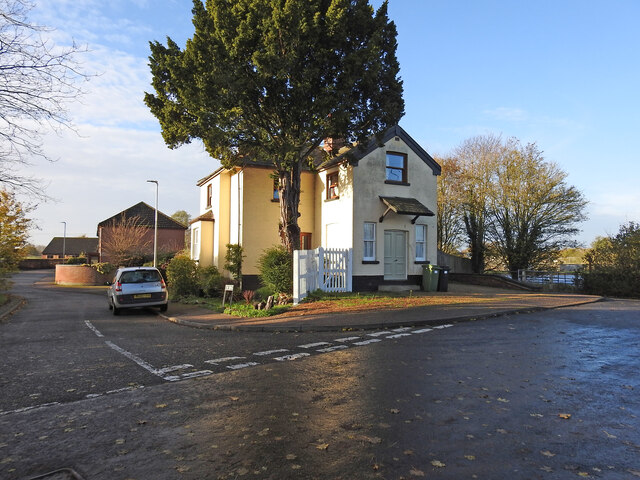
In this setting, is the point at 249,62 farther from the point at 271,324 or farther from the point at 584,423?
the point at 584,423

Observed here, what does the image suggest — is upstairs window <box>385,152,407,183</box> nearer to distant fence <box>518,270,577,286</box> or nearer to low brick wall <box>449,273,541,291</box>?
low brick wall <box>449,273,541,291</box>

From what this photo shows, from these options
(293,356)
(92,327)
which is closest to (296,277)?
(92,327)

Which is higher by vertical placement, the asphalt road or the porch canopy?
the porch canopy

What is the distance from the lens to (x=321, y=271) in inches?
619

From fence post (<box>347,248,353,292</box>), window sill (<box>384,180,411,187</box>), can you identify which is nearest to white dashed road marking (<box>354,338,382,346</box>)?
fence post (<box>347,248,353,292</box>)

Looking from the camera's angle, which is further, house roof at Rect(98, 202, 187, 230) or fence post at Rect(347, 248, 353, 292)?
house roof at Rect(98, 202, 187, 230)

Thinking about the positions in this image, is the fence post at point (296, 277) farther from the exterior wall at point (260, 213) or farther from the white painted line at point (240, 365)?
the white painted line at point (240, 365)

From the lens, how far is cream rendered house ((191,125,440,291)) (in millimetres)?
18234

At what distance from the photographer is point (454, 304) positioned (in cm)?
1383

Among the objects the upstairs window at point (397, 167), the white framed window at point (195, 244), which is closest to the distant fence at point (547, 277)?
the upstairs window at point (397, 167)

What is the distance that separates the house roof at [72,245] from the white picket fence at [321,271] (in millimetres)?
73484

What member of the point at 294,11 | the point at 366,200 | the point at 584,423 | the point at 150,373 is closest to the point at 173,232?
the point at 366,200

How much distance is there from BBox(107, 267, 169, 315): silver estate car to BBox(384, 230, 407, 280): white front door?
9405 mm

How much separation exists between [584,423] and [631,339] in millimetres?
5916
